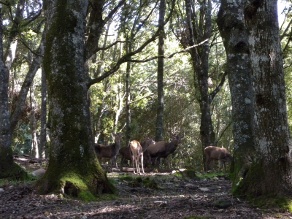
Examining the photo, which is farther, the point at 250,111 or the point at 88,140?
the point at 250,111

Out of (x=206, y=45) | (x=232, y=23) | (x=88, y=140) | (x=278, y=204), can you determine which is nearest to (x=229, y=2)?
(x=232, y=23)

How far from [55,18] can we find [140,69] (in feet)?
92.5

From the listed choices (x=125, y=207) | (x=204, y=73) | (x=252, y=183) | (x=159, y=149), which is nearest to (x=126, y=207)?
(x=125, y=207)

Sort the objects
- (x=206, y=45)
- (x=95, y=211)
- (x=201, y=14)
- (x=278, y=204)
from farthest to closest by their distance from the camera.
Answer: (x=201, y=14)
(x=206, y=45)
(x=95, y=211)
(x=278, y=204)

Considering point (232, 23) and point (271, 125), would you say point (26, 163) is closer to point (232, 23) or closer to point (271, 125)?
point (232, 23)

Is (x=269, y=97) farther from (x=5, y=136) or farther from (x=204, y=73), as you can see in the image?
(x=204, y=73)

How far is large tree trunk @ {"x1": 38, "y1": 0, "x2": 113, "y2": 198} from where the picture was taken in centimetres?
822

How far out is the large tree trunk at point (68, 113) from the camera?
8219 millimetres

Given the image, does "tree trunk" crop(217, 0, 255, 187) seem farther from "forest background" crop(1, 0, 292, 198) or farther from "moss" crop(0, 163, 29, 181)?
"forest background" crop(1, 0, 292, 198)

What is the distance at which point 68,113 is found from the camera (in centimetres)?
846

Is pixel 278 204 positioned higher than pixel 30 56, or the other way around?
pixel 30 56

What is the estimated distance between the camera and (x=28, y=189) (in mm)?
8633

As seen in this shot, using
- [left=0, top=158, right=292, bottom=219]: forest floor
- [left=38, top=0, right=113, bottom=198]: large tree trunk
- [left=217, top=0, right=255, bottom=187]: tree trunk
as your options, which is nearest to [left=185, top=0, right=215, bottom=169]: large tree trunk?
[left=217, top=0, right=255, bottom=187]: tree trunk

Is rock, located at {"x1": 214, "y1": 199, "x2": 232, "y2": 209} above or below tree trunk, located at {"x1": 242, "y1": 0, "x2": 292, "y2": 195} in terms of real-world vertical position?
below
